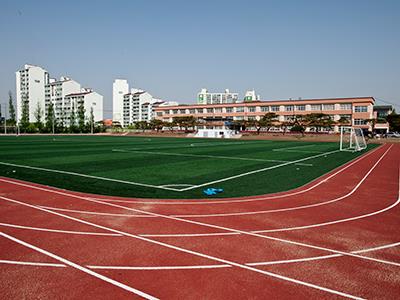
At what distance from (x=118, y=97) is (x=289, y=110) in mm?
91198

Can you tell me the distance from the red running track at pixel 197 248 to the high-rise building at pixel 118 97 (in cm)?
14370

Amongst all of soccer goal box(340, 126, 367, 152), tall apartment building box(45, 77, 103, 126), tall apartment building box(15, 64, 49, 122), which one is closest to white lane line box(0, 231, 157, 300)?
soccer goal box(340, 126, 367, 152)

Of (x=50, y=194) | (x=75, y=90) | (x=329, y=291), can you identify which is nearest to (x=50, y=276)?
(x=329, y=291)

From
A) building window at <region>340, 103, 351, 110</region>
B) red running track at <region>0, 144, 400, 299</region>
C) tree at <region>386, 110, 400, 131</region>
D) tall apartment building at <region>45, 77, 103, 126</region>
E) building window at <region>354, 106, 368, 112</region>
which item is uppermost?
tall apartment building at <region>45, 77, 103, 126</region>

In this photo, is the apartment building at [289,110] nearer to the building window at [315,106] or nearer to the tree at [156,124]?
the building window at [315,106]

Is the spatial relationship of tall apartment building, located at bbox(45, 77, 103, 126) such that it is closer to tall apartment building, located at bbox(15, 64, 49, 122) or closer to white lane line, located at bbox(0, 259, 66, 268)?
tall apartment building, located at bbox(15, 64, 49, 122)

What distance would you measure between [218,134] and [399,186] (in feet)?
199

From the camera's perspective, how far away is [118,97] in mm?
148250

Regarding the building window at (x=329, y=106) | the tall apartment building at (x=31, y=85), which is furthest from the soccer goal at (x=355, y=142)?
the tall apartment building at (x=31, y=85)

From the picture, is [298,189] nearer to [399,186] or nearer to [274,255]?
[399,186]

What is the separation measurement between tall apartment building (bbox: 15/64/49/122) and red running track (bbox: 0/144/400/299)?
131774 mm

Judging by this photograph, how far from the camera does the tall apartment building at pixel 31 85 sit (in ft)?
405

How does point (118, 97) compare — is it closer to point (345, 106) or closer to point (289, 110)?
point (289, 110)

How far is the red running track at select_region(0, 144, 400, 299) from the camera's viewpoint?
4738 millimetres
